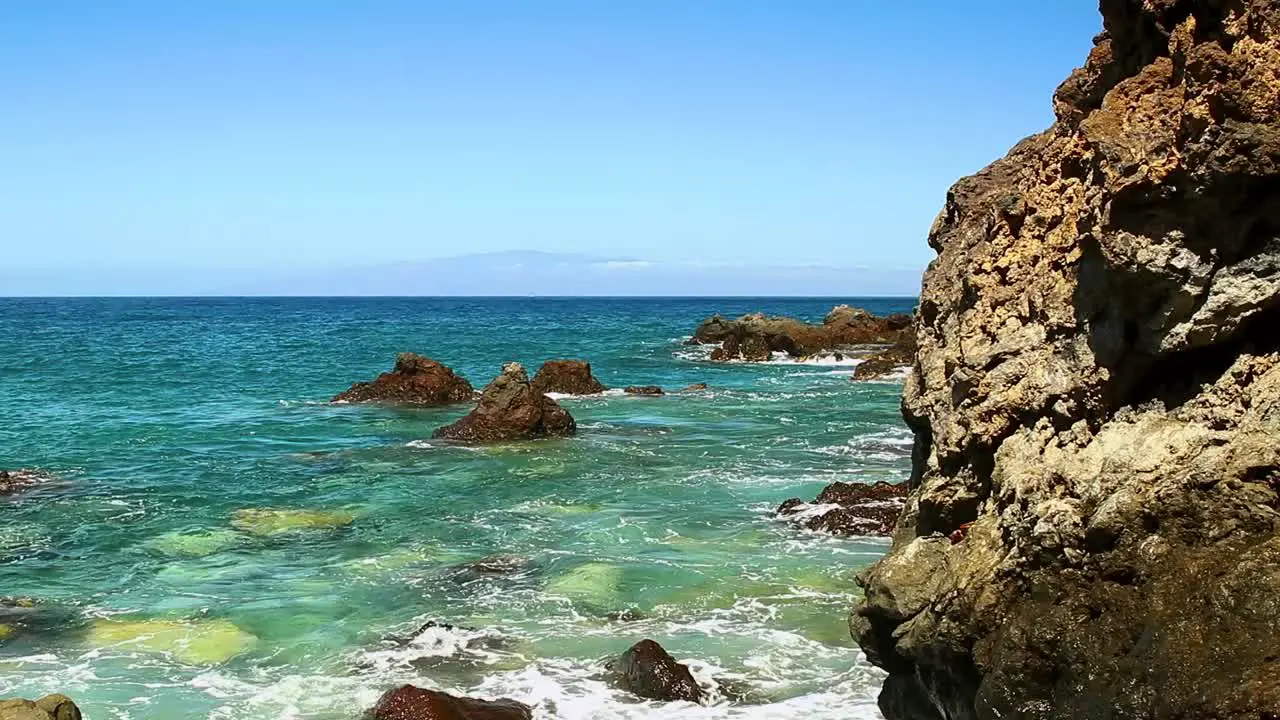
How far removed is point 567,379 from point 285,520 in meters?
18.8

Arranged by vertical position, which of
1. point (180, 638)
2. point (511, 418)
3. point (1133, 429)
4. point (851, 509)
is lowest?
point (180, 638)

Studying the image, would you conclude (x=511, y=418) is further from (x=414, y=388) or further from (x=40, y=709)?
(x=40, y=709)

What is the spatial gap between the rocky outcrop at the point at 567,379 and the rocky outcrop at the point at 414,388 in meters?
2.58

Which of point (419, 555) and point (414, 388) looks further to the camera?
point (414, 388)

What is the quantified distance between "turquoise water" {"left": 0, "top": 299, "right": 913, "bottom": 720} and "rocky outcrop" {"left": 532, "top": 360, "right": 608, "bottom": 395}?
2.22 meters

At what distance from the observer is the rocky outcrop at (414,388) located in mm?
34531

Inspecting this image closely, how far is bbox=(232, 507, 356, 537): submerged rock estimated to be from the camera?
59.6 ft

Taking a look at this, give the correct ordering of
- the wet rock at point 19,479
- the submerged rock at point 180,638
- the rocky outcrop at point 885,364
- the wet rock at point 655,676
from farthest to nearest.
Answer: the rocky outcrop at point 885,364 < the wet rock at point 19,479 < the submerged rock at point 180,638 < the wet rock at point 655,676

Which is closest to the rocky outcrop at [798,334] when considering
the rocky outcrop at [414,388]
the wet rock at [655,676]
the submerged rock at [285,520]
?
the rocky outcrop at [414,388]

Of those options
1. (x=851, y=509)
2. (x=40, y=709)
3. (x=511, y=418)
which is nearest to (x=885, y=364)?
(x=511, y=418)

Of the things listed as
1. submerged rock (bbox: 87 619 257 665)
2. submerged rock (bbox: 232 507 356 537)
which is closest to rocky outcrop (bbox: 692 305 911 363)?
submerged rock (bbox: 232 507 356 537)

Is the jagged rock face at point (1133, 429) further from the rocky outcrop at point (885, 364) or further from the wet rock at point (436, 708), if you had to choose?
the rocky outcrop at point (885, 364)

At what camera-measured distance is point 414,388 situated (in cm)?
3472

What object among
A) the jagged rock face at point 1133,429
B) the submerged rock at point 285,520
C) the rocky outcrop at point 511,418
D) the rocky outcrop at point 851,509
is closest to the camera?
the jagged rock face at point 1133,429
